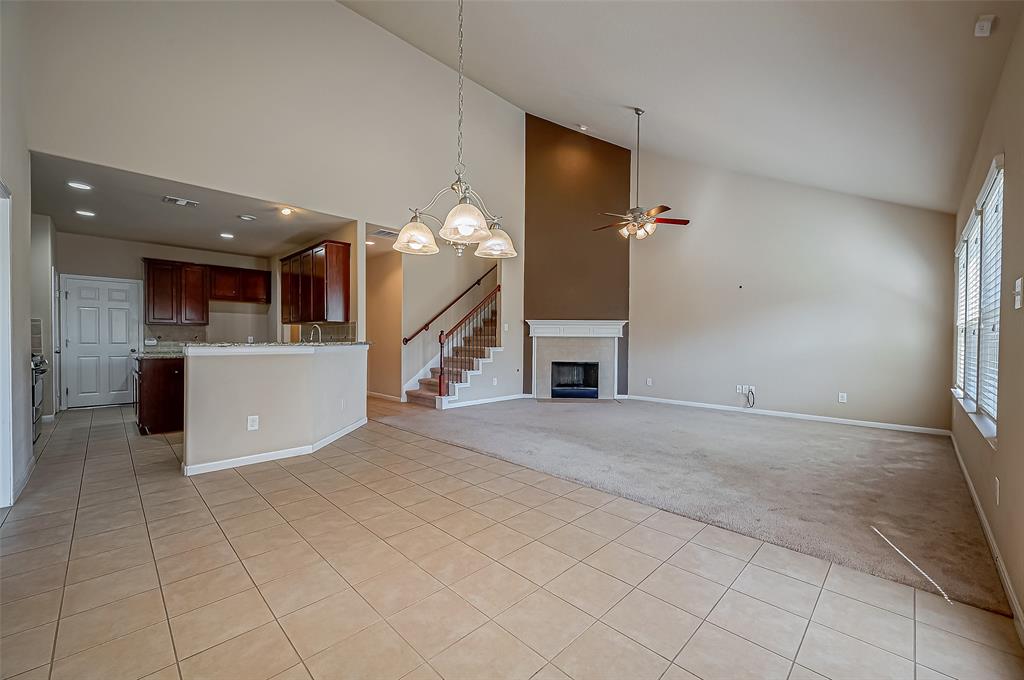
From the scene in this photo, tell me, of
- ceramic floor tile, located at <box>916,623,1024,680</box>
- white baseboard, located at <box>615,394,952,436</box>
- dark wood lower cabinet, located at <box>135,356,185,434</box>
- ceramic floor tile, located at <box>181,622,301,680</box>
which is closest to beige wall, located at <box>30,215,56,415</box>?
dark wood lower cabinet, located at <box>135,356,185,434</box>

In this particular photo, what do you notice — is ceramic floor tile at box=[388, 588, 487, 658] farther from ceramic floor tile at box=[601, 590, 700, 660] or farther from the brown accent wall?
the brown accent wall

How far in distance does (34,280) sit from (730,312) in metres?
9.81

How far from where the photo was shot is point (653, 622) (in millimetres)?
1897

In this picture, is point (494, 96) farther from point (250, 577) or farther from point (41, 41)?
point (250, 577)

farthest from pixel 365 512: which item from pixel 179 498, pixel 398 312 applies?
pixel 398 312

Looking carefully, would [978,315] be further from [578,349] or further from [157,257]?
[157,257]

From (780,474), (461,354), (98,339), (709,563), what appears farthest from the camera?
(461,354)

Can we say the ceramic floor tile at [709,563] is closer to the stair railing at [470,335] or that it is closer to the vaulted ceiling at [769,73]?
the vaulted ceiling at [769,73]

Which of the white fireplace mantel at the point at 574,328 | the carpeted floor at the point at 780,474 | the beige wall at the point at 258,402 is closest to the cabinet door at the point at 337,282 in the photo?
the beige wall at the point at 258,402

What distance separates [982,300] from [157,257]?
1024cm

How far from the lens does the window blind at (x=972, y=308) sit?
368 cm

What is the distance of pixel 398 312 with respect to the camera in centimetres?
788

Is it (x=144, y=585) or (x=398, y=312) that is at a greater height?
(x=398, y=312)

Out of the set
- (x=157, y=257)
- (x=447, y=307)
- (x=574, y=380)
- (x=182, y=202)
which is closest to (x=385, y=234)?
(x=182, y=202)
